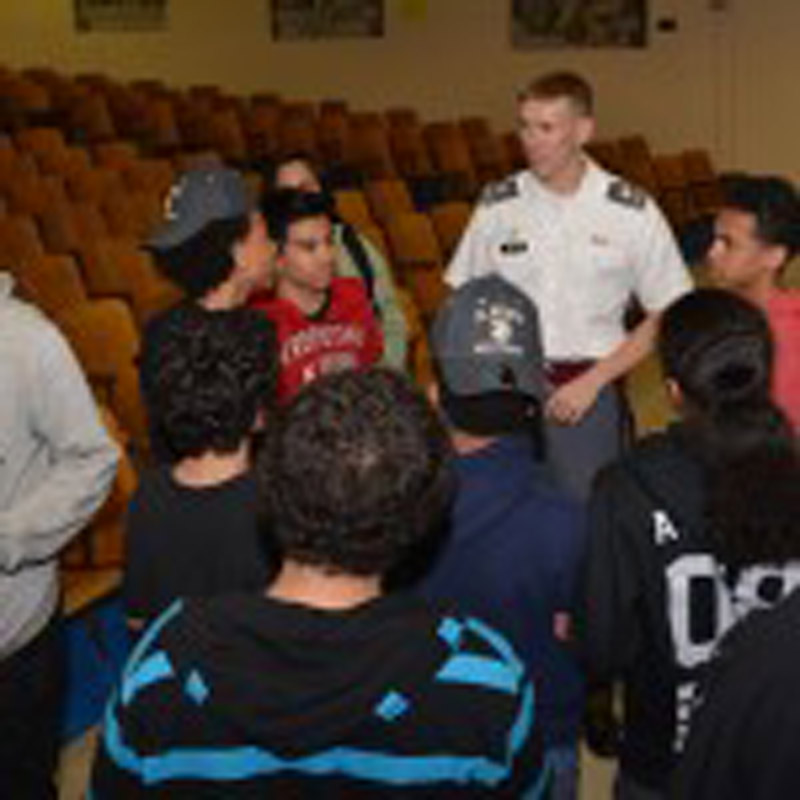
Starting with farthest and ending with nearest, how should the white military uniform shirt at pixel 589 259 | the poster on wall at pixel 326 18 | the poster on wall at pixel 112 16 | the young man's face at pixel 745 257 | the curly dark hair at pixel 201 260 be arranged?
the poster on wall at pixel 112 16 → the poster on wall at pixel 326 18 → the white military uniform shirt at pixel 589 259 → the young man's face at pixel 745 257 → the curly dark hair at pixel 201 260

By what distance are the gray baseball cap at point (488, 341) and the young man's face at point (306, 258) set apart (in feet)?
3.09

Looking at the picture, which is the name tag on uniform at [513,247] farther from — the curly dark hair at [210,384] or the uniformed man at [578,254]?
the curly dark hair at [210,384]

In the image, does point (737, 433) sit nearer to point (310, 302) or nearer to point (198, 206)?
point (198, 206)

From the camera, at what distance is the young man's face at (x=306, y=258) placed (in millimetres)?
3039

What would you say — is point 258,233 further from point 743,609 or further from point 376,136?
point 376,136

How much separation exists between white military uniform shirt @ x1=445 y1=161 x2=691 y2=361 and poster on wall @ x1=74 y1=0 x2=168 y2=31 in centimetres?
1020

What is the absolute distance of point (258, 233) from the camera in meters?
2.76

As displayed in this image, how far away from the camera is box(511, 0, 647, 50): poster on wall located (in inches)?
453

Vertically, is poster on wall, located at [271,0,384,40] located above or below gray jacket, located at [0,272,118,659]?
above

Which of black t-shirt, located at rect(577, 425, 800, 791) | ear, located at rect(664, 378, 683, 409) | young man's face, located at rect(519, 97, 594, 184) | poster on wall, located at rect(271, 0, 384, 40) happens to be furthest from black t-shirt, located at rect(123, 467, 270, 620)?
poster on wall, located at rect(271, 0, 384, 40)

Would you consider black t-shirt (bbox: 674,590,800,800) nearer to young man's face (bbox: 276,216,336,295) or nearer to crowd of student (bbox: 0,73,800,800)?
crowd of student (bbox: 0,73,800,800)

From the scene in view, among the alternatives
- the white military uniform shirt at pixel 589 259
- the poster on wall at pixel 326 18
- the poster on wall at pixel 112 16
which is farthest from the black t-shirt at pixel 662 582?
the poster on wall at pixel 112 16

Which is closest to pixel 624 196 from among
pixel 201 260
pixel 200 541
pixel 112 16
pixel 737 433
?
pixel 201 260

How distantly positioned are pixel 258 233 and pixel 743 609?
4.41ft
